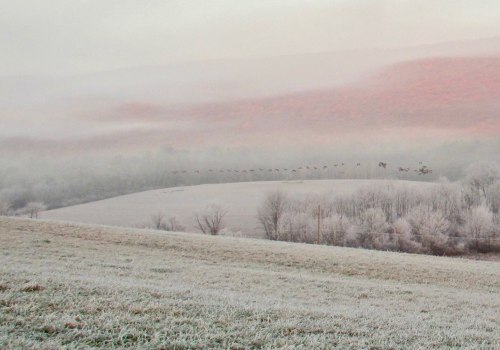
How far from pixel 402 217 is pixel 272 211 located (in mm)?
21119

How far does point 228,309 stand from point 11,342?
3.98 m

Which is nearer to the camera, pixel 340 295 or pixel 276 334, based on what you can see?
pixel 276 334

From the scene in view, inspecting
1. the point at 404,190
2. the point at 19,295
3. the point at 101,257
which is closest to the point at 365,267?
the point at 101,257

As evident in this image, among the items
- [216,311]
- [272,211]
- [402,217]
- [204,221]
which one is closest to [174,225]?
[204,221]

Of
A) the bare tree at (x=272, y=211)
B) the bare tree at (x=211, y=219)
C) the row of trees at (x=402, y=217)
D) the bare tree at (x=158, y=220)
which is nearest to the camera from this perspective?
the row of trees at (x=402, y=217)

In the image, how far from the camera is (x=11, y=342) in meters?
7.30

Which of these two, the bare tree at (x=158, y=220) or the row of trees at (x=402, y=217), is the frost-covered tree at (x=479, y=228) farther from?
the bare tree at (x=158, y=220)

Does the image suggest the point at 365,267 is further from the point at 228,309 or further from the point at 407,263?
the point at 228,309

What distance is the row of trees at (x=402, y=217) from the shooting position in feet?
247

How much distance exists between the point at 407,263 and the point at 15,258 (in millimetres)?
20471

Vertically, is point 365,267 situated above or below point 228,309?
below

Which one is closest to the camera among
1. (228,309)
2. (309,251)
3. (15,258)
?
(228,309)

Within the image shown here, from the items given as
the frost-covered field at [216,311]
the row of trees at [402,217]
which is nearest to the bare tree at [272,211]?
the row of trees at [402,217]

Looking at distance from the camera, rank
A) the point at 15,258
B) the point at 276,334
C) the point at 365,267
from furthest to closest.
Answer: the point at 365,267, the point at 15,258, the point at 276,334
